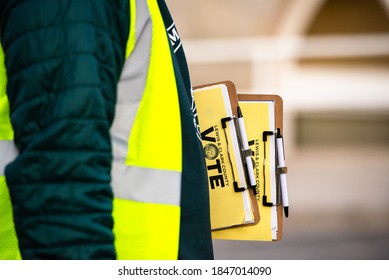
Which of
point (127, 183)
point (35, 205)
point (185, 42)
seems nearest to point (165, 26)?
point (127, 183)

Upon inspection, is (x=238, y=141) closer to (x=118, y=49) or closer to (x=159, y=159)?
(x=159, y=159)

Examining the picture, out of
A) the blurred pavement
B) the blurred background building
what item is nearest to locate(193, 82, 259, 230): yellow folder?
the blurred pavement

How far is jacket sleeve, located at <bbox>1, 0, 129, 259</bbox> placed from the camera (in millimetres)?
1122

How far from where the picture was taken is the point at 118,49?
3.94ft

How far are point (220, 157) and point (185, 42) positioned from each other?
22.2 ft

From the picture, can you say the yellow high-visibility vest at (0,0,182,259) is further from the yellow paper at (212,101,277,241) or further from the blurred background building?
the blurred background building

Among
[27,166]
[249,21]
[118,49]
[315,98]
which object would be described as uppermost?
[249,21]

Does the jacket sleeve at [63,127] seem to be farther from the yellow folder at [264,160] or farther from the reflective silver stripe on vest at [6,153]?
the yellow folder at [264,160]

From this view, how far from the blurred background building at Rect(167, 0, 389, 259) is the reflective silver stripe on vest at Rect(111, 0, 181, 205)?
5915 millimetres

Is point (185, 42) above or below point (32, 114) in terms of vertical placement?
above

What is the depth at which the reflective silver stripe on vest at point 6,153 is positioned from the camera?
1210 millimetres

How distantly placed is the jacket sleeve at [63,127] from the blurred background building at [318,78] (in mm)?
6060

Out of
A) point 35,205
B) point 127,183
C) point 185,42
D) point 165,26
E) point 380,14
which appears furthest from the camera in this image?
point 380,14

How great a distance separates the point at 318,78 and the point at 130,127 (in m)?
8.13
